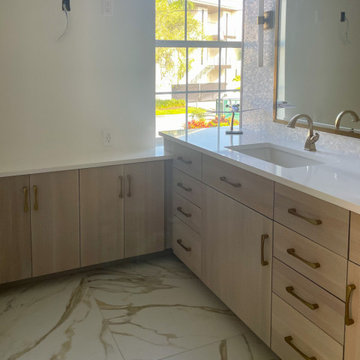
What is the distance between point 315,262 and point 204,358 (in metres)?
0.78

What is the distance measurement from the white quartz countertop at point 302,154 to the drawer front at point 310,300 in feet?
1.18

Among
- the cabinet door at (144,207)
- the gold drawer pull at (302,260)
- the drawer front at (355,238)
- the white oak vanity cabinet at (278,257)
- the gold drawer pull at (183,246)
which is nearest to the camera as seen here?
the drawer front at (355,238)

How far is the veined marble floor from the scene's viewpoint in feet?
7.44

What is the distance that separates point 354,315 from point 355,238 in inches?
10.6

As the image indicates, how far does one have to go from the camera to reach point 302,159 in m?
2.46

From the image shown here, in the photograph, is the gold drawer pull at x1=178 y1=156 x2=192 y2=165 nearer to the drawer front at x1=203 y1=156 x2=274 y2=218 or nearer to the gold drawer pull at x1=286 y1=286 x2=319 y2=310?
the drawer front at x1=203 y1=156 x2=274 y2=218

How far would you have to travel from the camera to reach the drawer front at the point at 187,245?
2.81m

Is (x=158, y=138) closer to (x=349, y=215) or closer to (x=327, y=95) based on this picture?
(x=327, y=95)

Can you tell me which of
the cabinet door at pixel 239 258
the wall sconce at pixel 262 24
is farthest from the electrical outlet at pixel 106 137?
the wall sconce at pixel 262 24

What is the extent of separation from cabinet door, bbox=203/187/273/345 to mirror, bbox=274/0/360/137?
641 millimetres

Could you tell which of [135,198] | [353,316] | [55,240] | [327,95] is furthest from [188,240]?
[353,316]

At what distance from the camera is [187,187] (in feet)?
9.35

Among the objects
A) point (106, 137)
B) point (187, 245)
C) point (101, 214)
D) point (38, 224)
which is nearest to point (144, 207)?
point (101, 214)

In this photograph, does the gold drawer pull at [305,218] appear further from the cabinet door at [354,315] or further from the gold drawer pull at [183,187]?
the gold drawer pull at [183,187]
